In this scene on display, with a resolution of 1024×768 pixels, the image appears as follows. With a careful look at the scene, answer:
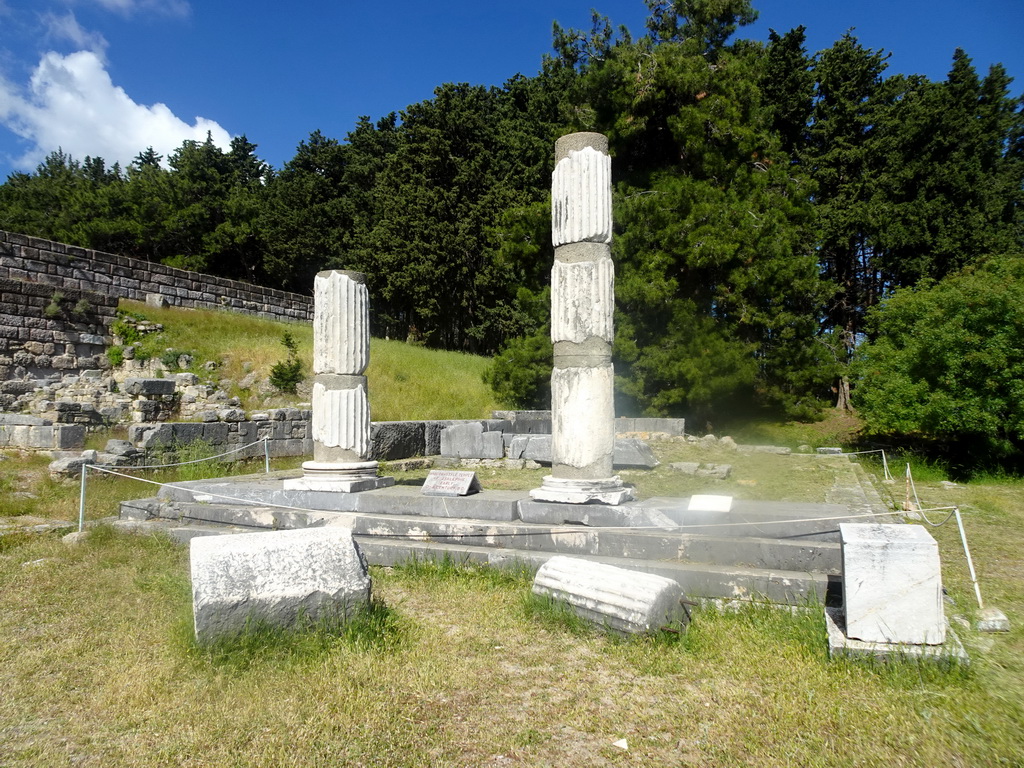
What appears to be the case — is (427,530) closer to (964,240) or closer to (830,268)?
(964,240)

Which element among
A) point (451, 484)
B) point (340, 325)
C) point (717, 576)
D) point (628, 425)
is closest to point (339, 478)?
point (451, 484)

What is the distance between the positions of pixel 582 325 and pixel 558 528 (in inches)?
80.1

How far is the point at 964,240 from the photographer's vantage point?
69.4 feet

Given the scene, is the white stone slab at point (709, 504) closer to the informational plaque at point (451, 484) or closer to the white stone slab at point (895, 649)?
the white stone slab at point (895, 649)

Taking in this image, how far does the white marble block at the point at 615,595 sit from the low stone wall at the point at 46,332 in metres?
13.8

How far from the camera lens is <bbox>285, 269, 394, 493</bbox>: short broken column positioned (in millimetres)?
8219

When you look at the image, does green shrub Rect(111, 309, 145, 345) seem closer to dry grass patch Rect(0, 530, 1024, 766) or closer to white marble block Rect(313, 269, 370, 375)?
white marble block Rect(313, 269, 370, 375)

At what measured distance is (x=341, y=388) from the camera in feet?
28.2

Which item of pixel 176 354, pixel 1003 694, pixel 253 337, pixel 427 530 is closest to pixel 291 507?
pixel 427 530

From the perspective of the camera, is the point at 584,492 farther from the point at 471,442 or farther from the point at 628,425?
the point at 628,425

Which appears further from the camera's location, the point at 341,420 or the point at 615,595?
the point at 341,420

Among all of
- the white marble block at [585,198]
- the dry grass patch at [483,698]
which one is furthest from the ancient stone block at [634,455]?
the dry grass patch at [483,698]

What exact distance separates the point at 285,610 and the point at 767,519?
380 centimetres

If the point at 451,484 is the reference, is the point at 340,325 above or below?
above
